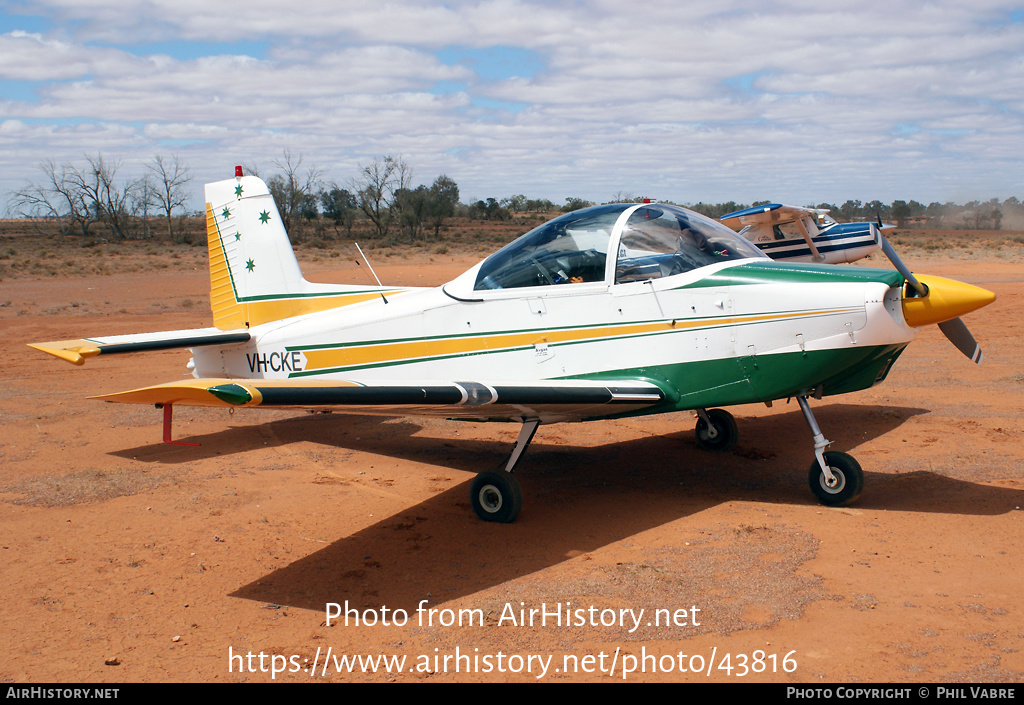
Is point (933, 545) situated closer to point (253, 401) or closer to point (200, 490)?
point (253, 401)

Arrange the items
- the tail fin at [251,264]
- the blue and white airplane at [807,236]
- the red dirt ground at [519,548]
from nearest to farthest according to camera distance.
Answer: the red dirt ground at [519,548] → the tail fin at [251,264] → the blue and white airplane at [807,236]

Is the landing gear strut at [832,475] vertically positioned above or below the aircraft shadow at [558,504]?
above

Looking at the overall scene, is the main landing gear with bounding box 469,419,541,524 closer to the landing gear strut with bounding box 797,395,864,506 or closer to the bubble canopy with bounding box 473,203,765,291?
the bubble canopy with bounding box 473,203,765,291

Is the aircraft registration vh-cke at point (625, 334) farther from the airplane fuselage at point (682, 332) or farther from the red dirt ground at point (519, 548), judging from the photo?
the red dirt ground at point (519, 548)

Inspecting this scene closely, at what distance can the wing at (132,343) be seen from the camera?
558 centimetres

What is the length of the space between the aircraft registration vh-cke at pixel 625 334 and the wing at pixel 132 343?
0.11 feet

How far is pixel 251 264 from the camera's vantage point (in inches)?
341

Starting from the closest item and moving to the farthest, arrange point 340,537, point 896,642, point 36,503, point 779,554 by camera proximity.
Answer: point 896,642
point 779,554
point 340,537
point 36,503

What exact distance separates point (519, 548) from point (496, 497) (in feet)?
2.08

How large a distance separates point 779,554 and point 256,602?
3.56 metres

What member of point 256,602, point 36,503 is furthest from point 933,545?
point 36,503

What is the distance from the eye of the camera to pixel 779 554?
512 cm

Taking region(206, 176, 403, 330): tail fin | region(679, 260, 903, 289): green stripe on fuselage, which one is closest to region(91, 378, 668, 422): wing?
region(679, 260, 903, 289): green stripe on fuselage

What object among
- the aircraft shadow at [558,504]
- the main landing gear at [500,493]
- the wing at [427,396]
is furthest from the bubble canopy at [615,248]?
the aircraft shadow at [558,504]
